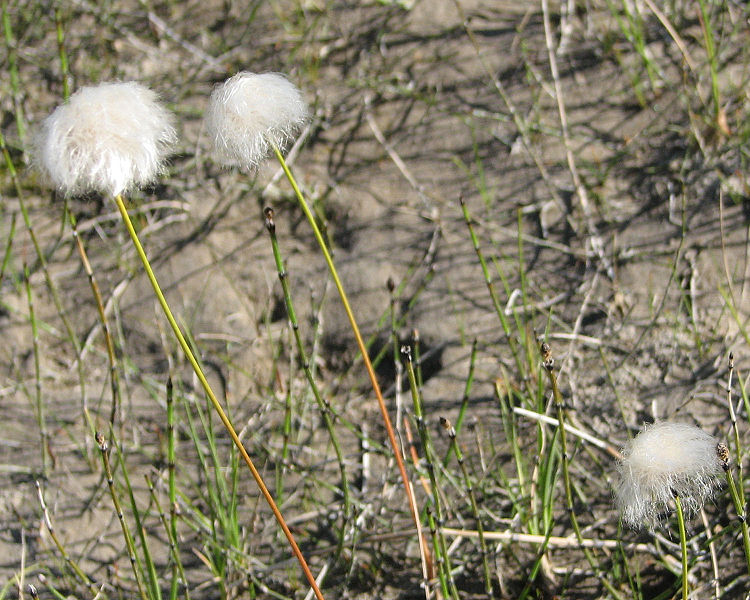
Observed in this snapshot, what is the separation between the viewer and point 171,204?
227 cm

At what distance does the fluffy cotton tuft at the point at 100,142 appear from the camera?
1.14 metres

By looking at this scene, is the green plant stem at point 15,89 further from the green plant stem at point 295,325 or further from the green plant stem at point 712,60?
the green plant stem at point 712,60

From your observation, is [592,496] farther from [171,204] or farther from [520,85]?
[171,204]

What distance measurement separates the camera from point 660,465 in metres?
1.13

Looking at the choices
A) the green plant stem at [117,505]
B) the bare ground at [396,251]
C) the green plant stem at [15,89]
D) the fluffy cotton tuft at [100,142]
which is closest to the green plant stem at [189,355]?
the fluffy cotton tuft at [100,142]

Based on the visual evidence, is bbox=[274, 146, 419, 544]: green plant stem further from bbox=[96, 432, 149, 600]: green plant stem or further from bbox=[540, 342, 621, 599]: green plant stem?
bbox=[96, 432, 149, 600]: green plant stem

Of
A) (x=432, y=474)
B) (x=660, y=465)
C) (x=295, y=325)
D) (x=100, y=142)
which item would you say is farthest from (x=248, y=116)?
(x=660, y=465)

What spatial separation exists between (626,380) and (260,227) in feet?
3.45

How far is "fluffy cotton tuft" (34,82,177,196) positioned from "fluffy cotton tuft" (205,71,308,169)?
0.35 ft

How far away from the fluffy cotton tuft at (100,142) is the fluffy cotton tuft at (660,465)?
82cm

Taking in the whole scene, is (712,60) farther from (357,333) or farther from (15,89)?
(15,89)

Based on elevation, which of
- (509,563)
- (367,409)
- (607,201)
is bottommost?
(509,563)

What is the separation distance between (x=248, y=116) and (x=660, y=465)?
80 centimetres

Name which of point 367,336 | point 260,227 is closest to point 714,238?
point 367,336
